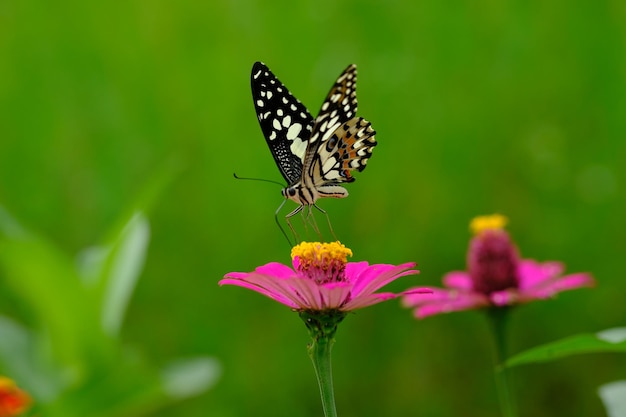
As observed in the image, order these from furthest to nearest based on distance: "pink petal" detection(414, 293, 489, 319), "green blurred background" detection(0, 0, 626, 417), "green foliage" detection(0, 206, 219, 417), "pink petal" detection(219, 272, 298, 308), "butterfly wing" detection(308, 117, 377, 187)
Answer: "green blurred background" detection(0, 0, 626, 417), "green foliage" detection(0, 206, 219, 417), "pink petal" detection(414, 293, 489, 319), "butterfly wing" detection(308, 117, 377, 187), "pink petal" detection(219, 272, 298, 308)

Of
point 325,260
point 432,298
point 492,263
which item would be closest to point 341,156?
point 325,260

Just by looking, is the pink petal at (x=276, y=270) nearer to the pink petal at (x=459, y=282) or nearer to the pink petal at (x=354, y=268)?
the pink petal at (x=354, y=268)

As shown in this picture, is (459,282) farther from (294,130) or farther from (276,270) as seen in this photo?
(276,270)

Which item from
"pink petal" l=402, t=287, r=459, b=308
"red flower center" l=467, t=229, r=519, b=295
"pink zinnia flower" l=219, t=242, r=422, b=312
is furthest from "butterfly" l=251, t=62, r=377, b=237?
"red flower center" l=467, t=229, r=519, b=295

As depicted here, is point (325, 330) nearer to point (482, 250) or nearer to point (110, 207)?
point (482, 250)

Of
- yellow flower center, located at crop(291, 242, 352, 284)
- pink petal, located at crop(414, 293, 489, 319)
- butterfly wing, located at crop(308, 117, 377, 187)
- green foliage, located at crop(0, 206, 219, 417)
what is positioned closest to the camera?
yellow flower center, located at crop(291, 242, 352, 284)

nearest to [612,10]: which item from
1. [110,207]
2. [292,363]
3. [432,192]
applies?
[432,192]

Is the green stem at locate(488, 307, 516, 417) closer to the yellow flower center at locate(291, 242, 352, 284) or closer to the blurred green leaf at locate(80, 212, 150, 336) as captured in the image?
the yellow flower center at locate(291, 242, 352, 284)
